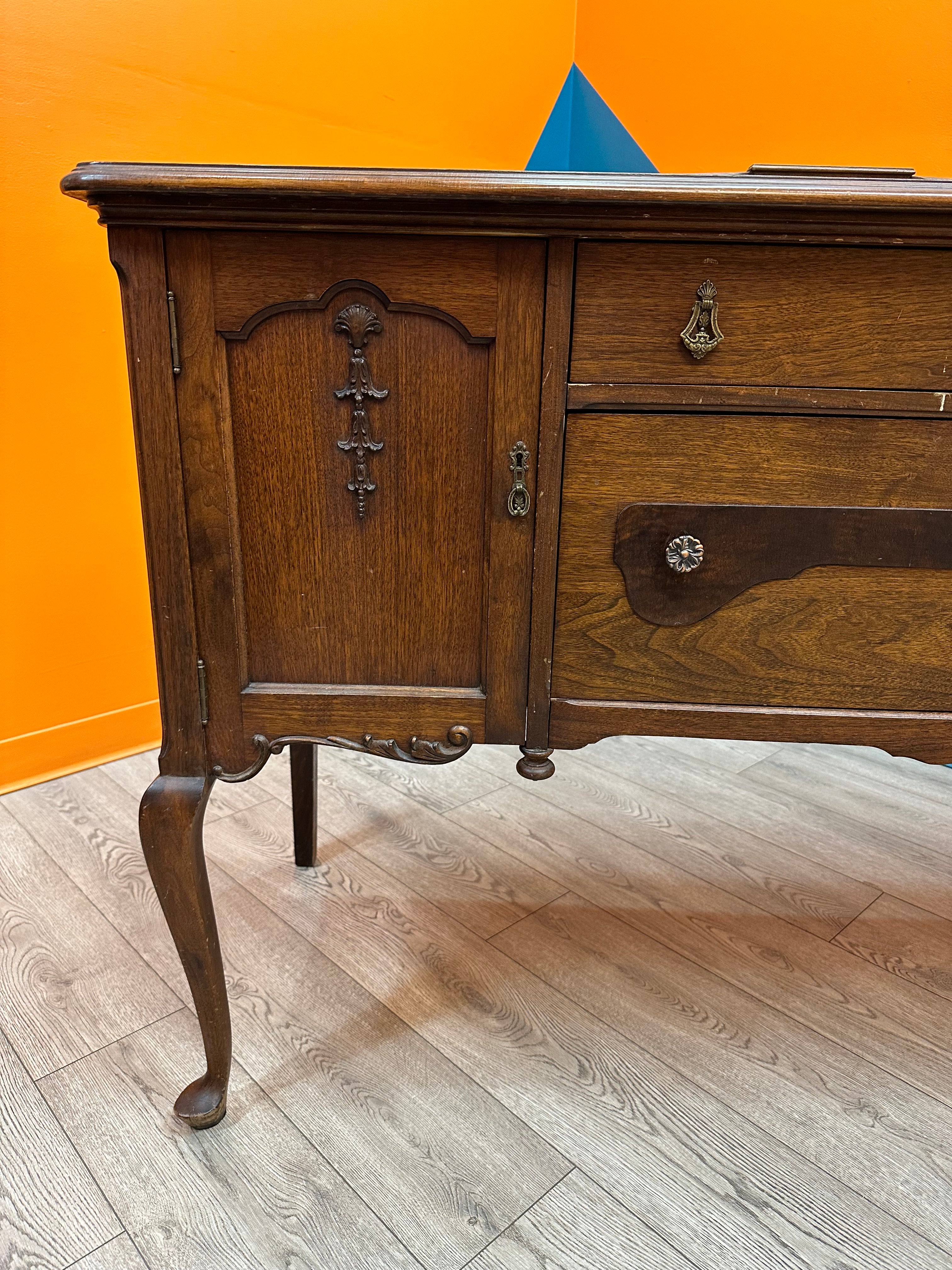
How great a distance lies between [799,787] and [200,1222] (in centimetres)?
134

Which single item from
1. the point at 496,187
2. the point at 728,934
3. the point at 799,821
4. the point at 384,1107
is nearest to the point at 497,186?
the point at 496,187

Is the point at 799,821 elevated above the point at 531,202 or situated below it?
below

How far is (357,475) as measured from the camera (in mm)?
787

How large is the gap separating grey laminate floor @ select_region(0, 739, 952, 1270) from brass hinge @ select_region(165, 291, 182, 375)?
33.1 inches

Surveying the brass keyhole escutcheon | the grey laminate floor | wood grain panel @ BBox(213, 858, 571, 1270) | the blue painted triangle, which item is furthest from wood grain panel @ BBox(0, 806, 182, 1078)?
the blue painted triangle

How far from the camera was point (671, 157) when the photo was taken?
2041mm

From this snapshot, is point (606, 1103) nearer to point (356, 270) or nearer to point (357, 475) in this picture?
point (357, 475)

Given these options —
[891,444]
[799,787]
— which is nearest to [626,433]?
[891,444]

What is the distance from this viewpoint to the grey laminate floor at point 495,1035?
87cm

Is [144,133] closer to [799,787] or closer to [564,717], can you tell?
[564,717]

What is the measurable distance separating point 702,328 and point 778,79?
59.0 inches

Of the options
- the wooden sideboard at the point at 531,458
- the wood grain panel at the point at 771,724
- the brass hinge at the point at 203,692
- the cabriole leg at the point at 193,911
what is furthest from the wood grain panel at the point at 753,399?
the cabriole leg at the point at 193,911

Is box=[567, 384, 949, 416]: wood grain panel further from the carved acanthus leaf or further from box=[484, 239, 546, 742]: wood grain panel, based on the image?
the carved acanthus leaf

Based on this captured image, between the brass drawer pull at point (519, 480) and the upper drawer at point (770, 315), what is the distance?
0.28ft
